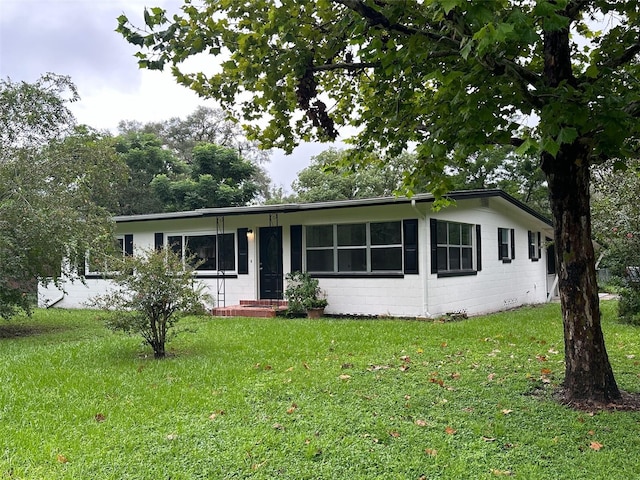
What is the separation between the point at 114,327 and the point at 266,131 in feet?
11.4

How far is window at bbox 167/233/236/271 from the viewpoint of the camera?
1353 centimetres

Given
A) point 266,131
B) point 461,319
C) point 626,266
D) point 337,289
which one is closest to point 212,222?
point 337,289

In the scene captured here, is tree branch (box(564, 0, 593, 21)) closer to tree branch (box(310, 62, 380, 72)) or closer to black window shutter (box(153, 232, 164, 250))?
tree branch (box(310, 62, 380, 72))

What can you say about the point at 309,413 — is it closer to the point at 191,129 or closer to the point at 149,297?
the point at 149,297

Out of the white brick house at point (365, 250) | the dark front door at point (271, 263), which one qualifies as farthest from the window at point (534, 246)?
the dark front door at point (271, 263)

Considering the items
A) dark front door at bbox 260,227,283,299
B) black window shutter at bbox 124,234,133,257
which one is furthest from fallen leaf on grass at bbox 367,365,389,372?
black window shutter at bbox 124,234,133,257

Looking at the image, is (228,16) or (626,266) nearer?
(228,16)

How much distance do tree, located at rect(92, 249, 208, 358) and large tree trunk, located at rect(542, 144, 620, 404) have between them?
4808 mm

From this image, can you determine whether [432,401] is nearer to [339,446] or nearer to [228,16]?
[339,446]

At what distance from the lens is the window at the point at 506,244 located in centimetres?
1466

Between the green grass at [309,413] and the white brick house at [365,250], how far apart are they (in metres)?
3.36

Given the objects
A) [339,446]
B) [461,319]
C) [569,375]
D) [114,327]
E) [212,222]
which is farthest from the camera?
[212,222]

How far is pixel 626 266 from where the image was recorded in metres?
10.0

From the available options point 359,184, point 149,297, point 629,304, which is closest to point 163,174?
point 359,184
